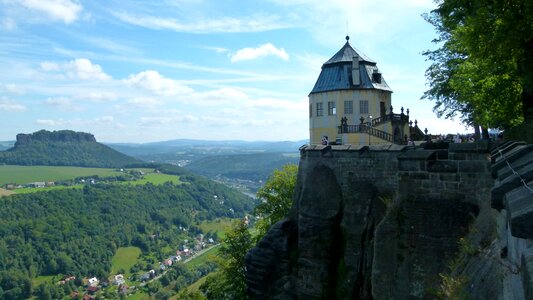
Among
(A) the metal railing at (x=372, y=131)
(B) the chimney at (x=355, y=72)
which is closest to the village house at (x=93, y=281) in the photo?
(B) the chimney at (x=355, y=72)

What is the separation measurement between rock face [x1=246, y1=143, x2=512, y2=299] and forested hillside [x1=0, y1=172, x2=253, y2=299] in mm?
117001

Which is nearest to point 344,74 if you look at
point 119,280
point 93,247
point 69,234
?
point 119,280

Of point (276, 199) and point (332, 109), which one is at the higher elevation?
point (332, 109)

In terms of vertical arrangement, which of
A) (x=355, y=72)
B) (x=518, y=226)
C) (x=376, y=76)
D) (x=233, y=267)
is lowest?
(x=233, y=267)

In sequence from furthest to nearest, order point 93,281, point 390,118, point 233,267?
point 93,281 → point 390,118 → point 233,267

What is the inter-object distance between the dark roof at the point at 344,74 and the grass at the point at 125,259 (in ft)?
385

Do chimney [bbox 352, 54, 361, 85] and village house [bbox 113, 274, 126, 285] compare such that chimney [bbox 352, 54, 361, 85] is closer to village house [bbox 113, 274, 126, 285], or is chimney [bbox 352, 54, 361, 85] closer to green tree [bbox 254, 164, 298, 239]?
green tree [bbox 254, 164, 298, 239]

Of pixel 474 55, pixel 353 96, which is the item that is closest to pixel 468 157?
pixel 474 55

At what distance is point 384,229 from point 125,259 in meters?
149

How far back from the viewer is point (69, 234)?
15750 cm

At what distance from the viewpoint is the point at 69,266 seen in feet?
436

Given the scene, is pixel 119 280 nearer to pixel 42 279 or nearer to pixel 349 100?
pixel 42 279

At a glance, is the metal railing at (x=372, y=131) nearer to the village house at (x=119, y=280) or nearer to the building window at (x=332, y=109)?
the building window at (x=332, y=109)

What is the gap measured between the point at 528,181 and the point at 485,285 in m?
2.18
